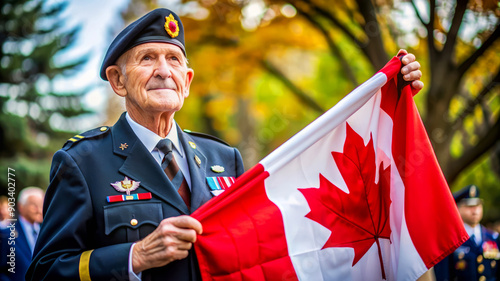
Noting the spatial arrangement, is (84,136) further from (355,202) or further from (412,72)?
(412,72)

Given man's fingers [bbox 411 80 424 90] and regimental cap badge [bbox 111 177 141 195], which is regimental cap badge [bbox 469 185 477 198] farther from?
regimental cap badge [bbox 111 177 141 195]

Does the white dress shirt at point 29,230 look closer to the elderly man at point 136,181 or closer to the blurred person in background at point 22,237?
the blurred person in background at point 22,237

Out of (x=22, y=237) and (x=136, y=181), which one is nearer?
(x=136, y=181)

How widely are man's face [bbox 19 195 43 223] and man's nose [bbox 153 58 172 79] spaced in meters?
4.94

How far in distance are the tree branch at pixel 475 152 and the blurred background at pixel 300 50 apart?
0.02 meters

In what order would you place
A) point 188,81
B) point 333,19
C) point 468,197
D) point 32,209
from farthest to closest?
1. point 333,19
2. point 468,197
3. point 32,209
4. point 188,81

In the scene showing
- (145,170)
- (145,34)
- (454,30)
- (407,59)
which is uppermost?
(454,30)

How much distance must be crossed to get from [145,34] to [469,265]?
642 centimetres

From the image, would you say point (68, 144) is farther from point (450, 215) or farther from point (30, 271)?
point (450, 215)

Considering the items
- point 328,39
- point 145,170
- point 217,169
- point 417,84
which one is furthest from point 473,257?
point 145,170

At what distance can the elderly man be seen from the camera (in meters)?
2.31

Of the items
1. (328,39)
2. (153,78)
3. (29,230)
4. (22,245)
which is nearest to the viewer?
(153,78)

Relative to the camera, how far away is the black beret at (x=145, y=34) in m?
2.77

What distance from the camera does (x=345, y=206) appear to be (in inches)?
115
